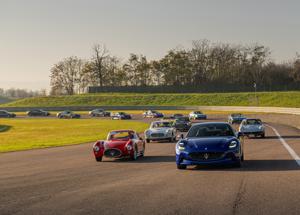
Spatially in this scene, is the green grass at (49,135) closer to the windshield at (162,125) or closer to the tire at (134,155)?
the windshield at (162,125)

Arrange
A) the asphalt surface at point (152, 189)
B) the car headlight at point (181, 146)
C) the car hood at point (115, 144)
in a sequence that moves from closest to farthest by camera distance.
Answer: the asphalt surface at point (152, 189)
the car headlight at point (181, 146)
the car hood at point (115, 144)

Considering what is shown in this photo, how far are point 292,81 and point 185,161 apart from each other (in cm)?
15196

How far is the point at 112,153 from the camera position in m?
20.5

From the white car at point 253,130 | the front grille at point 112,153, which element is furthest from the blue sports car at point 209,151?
the white car at point 253,130

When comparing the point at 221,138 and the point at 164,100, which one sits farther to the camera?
the point at 164,100

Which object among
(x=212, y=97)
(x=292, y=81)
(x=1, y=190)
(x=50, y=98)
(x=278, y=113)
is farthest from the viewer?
(x=292, y=81)

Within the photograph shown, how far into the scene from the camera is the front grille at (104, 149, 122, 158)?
20500 mm

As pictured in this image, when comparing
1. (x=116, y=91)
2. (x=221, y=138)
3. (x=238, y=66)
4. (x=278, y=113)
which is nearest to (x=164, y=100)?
(x=116, y=91)

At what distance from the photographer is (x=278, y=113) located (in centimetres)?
7750

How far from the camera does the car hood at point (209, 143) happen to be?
1560cm

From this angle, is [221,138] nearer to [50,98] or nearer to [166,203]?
[166,203]

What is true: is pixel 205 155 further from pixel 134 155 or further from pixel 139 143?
pixel 139 143

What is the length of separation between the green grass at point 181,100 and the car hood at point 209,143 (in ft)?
307

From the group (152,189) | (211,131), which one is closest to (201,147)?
(211,131)
